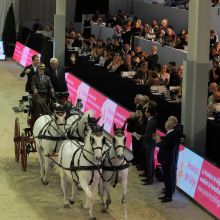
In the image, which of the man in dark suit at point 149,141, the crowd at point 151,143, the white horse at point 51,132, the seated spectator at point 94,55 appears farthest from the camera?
the seated spectator at point 94,55

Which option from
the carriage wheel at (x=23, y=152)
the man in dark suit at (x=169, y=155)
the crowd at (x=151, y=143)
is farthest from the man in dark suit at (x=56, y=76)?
the man in dark suit at (x=169, y=155)

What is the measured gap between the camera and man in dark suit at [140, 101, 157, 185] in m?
12.4

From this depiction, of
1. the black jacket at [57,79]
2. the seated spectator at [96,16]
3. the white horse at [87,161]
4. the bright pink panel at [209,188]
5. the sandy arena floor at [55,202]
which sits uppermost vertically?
the seated spectator at [96,16]

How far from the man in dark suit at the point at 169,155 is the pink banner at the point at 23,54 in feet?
46.0

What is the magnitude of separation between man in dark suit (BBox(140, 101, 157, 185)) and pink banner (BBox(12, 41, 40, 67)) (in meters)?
13.0

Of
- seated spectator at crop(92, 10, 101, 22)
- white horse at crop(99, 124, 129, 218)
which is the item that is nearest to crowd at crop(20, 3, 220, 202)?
white horse at crop(99, 124, 129, 218)

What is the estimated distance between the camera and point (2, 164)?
14.2 m

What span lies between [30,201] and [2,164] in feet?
7.89

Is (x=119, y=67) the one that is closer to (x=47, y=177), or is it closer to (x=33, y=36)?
(x=47, y=177)

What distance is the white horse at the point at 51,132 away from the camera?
39.5ft

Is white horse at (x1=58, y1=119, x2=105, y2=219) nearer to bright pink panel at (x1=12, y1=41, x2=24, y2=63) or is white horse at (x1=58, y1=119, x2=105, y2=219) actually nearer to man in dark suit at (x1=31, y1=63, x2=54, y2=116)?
man in dark suit at (x1=31, y1=63, x2=54, y2=116)

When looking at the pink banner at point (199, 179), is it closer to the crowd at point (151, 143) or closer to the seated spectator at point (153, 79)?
the crowd at point (151, 143)

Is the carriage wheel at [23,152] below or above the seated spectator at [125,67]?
below

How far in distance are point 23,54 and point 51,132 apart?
15.2 metres
